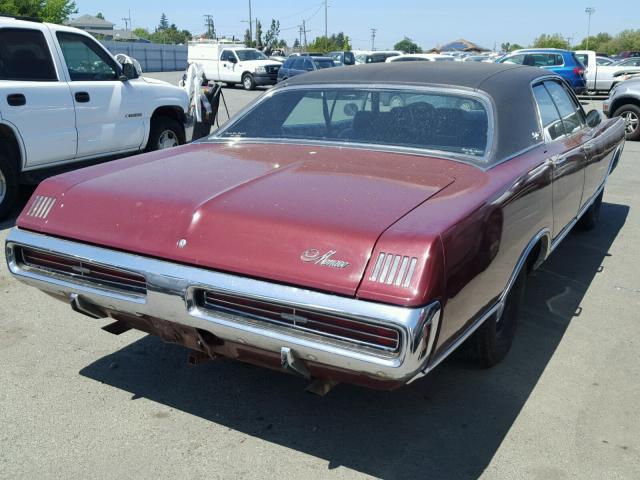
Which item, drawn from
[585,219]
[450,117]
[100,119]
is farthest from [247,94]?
[450,117]

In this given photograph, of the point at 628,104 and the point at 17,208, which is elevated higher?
the point at 628,104

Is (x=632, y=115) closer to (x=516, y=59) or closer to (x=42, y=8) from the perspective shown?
(x=516, y=59)

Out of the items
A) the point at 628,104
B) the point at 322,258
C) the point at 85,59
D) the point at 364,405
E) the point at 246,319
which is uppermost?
the point at 85,59

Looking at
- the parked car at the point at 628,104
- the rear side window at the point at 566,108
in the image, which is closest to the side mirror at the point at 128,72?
the rear side window at the point at 566,108

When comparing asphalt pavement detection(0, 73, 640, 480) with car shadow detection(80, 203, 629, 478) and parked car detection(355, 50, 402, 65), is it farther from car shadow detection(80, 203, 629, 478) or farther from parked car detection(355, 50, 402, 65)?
parked car detection(355, 50, 402, 65)

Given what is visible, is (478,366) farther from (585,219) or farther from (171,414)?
(585,219)

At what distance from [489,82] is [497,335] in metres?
1.48

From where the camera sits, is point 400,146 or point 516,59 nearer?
point 400,146

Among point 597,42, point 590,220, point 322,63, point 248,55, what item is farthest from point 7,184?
point 597,42

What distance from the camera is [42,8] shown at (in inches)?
1378

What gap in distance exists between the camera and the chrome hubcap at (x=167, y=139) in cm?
862

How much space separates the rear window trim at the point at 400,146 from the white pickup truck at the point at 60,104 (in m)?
→ 3.03

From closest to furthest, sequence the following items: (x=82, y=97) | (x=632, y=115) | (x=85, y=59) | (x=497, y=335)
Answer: (x=497, y=335)
(x=82, y=97)
(x=85, y=59)
(x=632, y=115)

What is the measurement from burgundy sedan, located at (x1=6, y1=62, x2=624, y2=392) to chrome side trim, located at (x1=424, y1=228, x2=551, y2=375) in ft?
0.05
